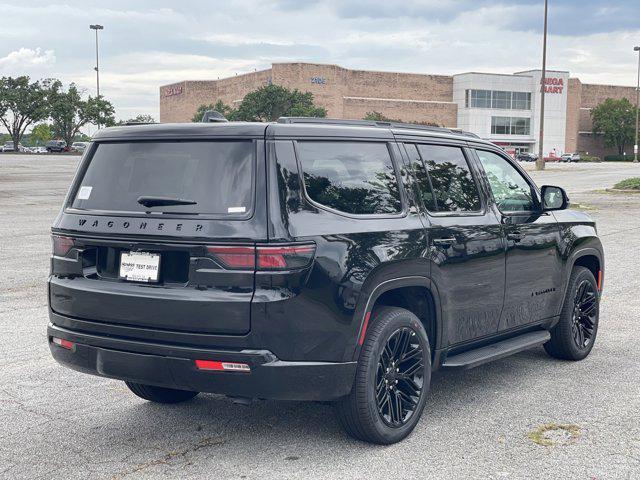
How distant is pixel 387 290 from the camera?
4531mm

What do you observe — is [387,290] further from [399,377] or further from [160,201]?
[160,201]

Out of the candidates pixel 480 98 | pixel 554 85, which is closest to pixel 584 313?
pixel 480 98

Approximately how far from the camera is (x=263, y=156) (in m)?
4.16

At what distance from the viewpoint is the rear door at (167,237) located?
4.03m

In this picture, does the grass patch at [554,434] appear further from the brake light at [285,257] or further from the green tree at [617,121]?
the green tree at [617,121]

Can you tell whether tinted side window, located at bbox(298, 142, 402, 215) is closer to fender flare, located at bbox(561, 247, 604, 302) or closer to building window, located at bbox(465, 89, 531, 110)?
fender flare, located at bbox(561, 247, 604, 302)

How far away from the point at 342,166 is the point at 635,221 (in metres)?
17.0

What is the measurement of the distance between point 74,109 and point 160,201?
81090 mm

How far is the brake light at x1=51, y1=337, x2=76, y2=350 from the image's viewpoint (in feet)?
14.8

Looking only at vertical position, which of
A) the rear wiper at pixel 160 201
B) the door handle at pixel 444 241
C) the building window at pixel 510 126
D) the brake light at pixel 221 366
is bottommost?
the brake light at pixel 221 366

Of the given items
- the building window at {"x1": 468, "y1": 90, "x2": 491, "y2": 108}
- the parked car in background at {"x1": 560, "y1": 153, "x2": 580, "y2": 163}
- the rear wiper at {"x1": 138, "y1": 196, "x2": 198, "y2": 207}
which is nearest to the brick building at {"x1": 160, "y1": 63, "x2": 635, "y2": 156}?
the building window at {"x1": 468, "y1": 90, "x2": 491, "y2": 108}

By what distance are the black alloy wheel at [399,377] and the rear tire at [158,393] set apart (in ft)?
4.73

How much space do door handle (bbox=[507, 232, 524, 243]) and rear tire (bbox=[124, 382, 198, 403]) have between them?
7.91 ft

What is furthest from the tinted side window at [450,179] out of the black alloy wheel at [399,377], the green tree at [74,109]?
the green tree at [74,109]
